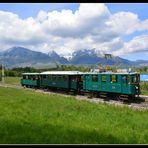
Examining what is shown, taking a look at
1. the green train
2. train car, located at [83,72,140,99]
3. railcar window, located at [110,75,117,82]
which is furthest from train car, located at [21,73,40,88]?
railcar window, located at [110,75,117,82]

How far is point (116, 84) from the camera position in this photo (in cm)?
3238

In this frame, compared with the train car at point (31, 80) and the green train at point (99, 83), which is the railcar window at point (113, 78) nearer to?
the green train at point (99, 83)

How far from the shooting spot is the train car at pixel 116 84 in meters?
31.0

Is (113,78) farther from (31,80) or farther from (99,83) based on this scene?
(31,80)

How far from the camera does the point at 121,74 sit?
3159 centimetres

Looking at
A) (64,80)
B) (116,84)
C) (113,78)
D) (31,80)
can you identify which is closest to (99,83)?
(113,78)

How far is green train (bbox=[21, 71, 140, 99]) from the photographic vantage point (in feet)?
102

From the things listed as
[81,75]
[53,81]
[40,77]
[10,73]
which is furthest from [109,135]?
[10,73]

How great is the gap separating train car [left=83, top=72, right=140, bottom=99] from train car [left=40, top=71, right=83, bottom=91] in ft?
14.3

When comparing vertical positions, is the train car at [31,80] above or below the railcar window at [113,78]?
below

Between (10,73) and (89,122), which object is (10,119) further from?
A: (10,73)

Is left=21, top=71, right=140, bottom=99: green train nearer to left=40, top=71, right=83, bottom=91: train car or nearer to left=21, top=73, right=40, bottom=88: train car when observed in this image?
left=40, top=71, right=83, bottom=91: train car

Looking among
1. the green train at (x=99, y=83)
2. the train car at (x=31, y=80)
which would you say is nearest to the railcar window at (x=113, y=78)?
the green train at (x=99, y=83)

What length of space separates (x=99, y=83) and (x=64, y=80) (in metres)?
10.6
